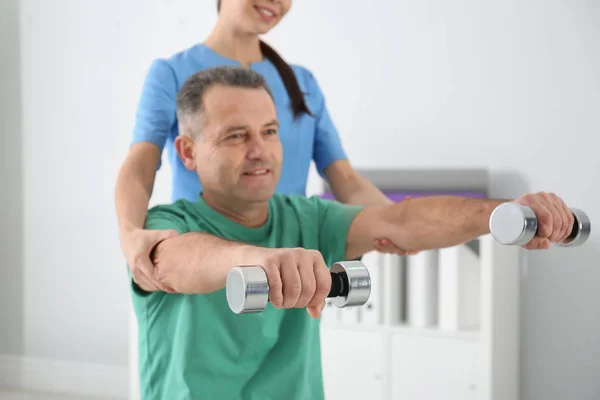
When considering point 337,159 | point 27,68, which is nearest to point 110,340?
point 27,68

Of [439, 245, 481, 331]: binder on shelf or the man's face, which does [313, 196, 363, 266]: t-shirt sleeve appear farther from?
[439, 245, 481, 331]: binder on shelf

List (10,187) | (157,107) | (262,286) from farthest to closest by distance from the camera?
1. (10,187)
2. (157,107)
3. (262,286)

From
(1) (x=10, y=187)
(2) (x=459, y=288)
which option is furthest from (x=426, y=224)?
(1) (x=10, y=187)

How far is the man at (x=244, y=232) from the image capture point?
104cm

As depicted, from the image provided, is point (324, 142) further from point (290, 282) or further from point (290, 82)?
A: point (290, 282)

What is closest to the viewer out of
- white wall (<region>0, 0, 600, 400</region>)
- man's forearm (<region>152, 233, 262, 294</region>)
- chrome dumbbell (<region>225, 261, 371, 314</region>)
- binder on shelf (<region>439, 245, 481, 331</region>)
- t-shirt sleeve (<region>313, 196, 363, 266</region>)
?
chrome dumbbell (<region>225, 261, 371, 314</region>)

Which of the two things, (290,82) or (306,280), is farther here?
(290,82)

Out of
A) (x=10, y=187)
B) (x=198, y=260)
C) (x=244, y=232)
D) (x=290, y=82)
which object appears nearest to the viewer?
(x=198, y=260)

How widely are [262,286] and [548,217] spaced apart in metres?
0.42

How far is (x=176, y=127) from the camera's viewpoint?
133cm

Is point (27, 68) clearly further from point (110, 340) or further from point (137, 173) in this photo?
point (137, 173)

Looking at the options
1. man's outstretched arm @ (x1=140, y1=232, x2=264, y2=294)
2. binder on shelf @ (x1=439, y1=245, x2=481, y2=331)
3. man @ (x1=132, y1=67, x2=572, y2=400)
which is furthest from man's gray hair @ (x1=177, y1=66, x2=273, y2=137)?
binder on shelf @ (x1=439, y1=245, x2=481, y2=331)

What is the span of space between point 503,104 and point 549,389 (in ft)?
2.73

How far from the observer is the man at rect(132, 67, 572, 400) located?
1.04 meters
